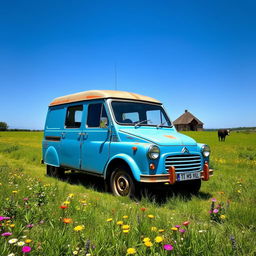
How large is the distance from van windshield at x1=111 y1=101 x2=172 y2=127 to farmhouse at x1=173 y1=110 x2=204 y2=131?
77.4 metres

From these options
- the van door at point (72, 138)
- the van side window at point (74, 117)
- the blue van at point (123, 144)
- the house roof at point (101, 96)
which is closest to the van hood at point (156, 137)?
the blue van at point (123, 144)

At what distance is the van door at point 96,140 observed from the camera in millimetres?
5500

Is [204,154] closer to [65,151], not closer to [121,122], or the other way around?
[121,122]

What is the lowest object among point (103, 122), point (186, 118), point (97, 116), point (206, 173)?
point (206, 173)

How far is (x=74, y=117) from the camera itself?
6824mm

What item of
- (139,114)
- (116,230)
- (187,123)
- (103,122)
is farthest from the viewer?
(187,123)

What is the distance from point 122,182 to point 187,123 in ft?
260

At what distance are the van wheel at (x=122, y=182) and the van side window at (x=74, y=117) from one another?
2.00 metres

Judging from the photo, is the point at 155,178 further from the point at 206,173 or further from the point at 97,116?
the point at 97,116

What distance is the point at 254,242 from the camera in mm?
2422

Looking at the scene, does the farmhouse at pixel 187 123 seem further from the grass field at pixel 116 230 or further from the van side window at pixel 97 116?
the grass field at pixel 116 230

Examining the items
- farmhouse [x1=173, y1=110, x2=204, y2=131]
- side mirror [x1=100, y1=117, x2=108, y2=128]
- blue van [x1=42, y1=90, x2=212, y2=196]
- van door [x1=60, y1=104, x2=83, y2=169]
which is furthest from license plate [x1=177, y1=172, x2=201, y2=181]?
farmhouse [x1=173, y1=110, x2=204, y2=131]

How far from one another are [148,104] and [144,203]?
112 inches

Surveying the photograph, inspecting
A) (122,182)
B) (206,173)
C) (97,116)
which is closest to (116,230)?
(122,182)
